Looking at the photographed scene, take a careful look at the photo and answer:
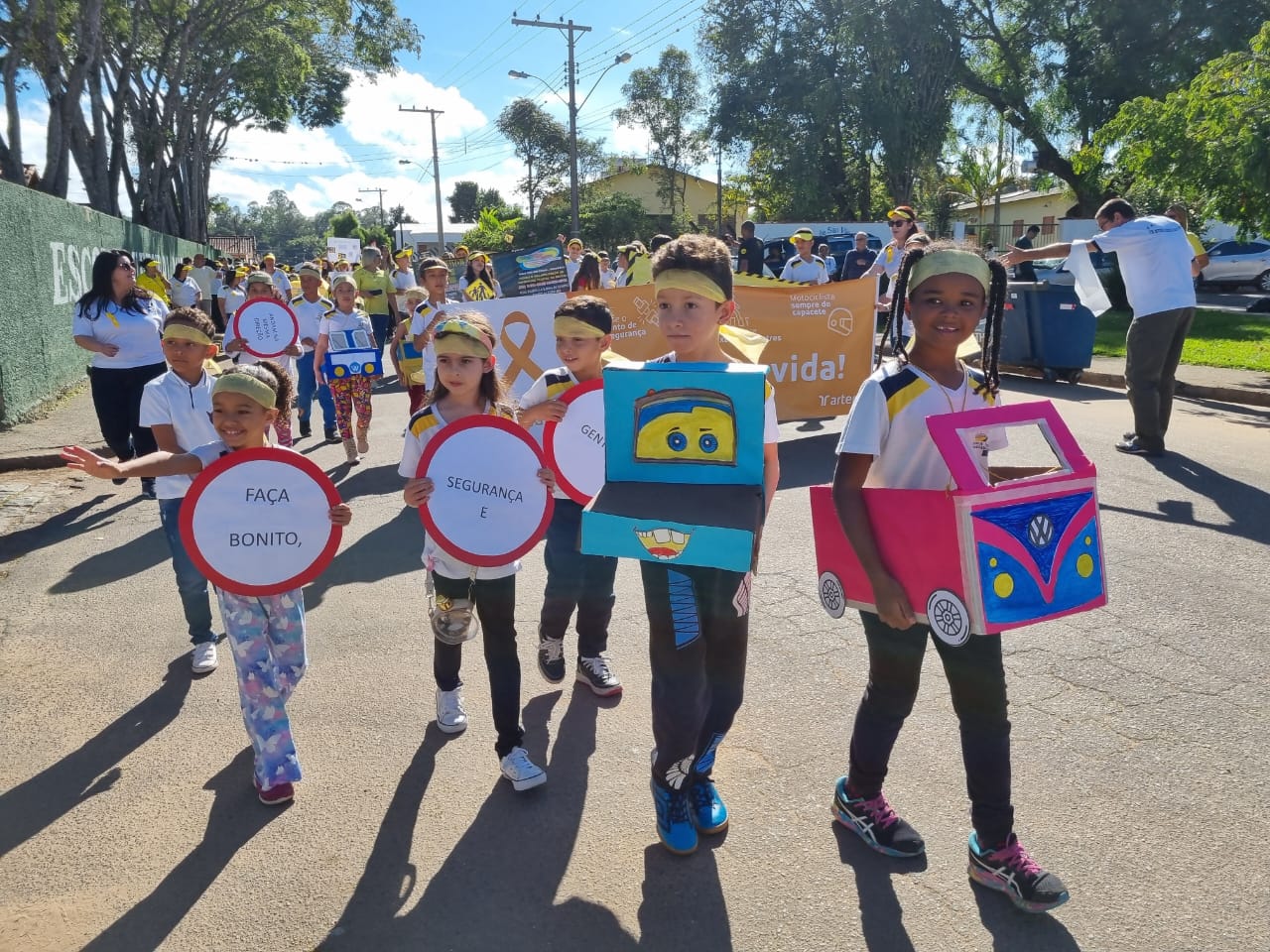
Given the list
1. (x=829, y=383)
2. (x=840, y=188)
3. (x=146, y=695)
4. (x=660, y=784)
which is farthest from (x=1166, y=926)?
(x=840, y=188)

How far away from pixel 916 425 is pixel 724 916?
1.50 metres

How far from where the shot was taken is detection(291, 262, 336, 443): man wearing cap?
934 cm

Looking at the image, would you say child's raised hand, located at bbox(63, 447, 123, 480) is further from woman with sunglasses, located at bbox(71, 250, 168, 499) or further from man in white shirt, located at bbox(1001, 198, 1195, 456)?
man in white shirt, located at bbox(1001, 198, 1195, 456)

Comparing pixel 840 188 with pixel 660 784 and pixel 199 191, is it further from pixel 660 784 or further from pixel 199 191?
pixel 660 784

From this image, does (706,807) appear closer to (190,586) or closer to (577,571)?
(577,571)

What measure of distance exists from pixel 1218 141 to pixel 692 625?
1121cm

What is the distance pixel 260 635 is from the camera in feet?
10.7

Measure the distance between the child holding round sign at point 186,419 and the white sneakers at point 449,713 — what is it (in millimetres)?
1419

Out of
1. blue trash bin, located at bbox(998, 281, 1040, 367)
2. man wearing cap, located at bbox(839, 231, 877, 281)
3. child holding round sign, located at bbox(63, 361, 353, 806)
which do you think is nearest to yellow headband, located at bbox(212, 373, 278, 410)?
child holding round sign, located at bbox(63, 361, 353, 806)

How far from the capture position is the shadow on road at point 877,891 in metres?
2.46

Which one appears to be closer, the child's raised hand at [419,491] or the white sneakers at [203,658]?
the child's raised hand at [419,491]

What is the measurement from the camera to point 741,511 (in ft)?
8.00

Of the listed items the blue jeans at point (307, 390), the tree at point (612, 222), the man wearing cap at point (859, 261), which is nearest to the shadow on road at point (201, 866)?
the blue jeans at point (307, 390)

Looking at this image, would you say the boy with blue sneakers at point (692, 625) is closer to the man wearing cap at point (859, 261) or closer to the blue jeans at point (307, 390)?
the blue jeans at point (307, 390)
